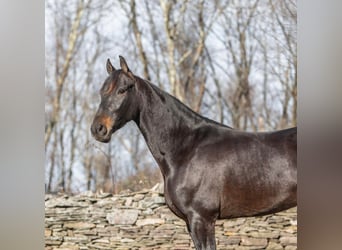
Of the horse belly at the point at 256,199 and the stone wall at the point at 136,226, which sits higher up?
the horse belly at the point at 256,199

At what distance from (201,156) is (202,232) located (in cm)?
44

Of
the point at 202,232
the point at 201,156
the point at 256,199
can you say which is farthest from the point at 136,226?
the point at 256,199

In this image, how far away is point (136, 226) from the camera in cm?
303

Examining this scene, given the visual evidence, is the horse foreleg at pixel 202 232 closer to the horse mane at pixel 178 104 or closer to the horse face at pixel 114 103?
the horse mane at pixel 178 104

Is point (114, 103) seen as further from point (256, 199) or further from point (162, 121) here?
point (256, 199)

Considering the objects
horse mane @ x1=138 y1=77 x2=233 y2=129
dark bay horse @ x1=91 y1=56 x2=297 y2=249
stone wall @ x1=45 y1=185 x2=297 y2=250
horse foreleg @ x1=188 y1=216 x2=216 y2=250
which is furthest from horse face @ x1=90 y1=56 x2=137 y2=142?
horse foreleg @ x1=188 y1=216 x2=216 y2=250

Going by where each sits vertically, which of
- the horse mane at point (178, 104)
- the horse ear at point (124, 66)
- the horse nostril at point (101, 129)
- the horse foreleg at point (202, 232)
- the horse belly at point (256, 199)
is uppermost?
the horse ear at point (124, 66)

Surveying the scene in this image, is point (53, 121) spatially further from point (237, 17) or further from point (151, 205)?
point (237, 17)

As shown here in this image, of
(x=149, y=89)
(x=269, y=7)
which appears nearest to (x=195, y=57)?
(x=149, y=89)

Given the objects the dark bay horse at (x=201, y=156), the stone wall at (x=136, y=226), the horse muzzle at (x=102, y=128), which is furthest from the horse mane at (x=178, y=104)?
the stone wall at (x=136, y=226)

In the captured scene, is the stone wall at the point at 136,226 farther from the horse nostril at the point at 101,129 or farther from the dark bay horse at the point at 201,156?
the horse nostril at the point at 101,129

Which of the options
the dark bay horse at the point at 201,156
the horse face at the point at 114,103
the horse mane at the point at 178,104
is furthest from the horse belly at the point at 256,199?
the horse face at the point at 114,103

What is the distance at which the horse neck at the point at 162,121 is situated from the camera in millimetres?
2984
